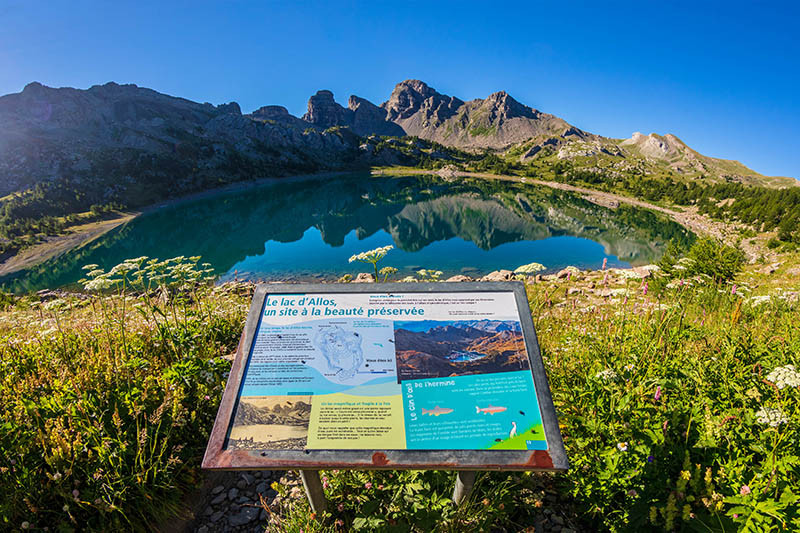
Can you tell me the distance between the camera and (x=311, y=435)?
2.44m

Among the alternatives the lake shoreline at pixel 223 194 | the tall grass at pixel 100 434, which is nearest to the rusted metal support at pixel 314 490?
the tall grass at pixel 100 434

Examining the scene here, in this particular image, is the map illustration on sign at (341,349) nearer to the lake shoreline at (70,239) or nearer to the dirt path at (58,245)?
the lake shoreline at (70,239)

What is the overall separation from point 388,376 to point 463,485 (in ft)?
3.58

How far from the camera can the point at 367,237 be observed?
36.4 m

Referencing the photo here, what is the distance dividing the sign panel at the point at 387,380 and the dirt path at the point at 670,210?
21.3 metres

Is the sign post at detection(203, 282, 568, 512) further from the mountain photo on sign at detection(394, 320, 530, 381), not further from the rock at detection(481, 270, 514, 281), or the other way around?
the rock at detection(481, 270, 514, 281)

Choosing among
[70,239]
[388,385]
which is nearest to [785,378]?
[388,385]

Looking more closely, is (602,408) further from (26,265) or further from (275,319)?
(26,265)

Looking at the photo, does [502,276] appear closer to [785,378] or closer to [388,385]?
[785,378]

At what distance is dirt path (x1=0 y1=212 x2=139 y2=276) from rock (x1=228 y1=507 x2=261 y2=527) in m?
37.0

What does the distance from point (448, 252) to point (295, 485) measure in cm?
2592

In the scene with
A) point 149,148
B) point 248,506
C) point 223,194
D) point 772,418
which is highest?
point 149,148

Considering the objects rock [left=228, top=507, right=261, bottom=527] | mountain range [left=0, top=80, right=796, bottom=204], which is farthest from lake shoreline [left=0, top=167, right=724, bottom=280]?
rock [left=228, top=507, right=261, bottom=527]

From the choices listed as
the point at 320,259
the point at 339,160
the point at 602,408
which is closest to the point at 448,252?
the point at 320,259
